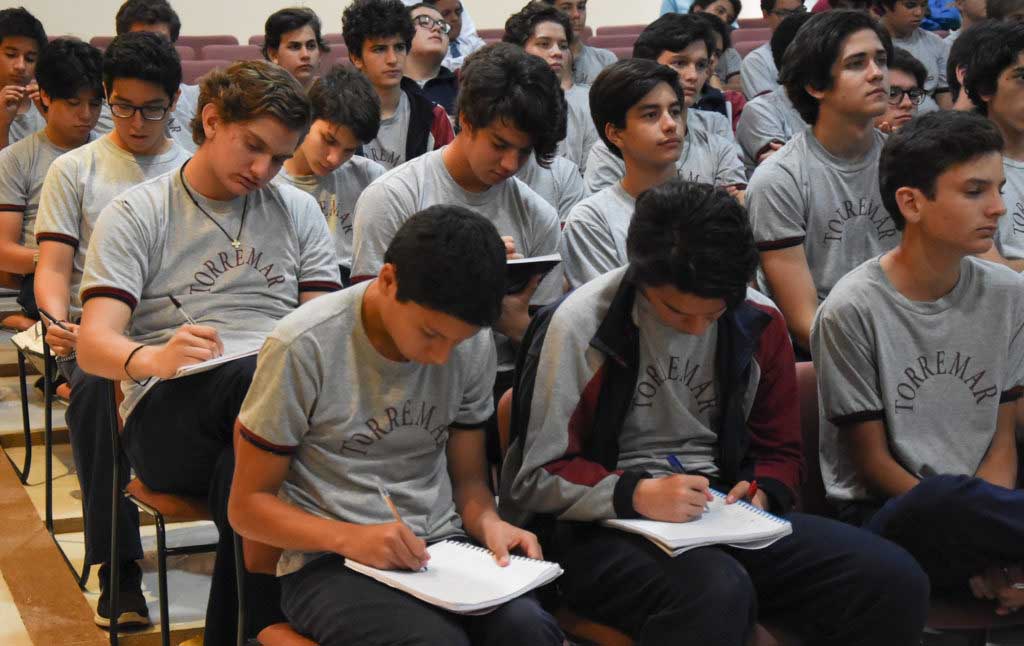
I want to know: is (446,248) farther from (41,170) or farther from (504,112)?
(41,170)

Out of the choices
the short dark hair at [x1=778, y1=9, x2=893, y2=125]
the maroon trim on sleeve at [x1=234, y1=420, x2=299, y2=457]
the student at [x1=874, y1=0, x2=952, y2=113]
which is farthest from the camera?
the student at [x1=874, y1=0, x2=952, y2=113]

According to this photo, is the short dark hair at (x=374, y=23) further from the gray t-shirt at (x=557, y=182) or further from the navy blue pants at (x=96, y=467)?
the navy blue pants at (x=96, y=467)

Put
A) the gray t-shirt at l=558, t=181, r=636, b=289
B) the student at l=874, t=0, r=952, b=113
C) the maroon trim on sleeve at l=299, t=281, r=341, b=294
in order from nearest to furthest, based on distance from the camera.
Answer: the maroon trim on sleeve at l=299, t=281, r=341, b=294
the gray t-shirt at l=558, t=181, r=636, b=289
the student at l=874, t=0, r=952, b=113

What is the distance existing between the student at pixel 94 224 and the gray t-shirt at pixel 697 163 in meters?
1.12

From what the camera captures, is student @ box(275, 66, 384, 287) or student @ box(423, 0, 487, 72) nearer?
student @ box(275, 66, 384, 287)

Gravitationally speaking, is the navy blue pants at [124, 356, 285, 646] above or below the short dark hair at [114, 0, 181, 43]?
below

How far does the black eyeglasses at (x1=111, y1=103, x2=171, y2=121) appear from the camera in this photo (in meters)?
2.78

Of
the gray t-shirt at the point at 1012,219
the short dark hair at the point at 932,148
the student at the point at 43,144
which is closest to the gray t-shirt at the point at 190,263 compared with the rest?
the student at the point at 43,144

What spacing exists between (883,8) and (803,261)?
8.21ft

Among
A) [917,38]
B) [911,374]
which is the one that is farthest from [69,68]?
[917,38]

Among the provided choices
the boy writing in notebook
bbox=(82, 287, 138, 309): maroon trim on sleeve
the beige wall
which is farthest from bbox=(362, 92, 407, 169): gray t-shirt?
the beige wall

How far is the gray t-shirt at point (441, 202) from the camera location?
8.35 feet

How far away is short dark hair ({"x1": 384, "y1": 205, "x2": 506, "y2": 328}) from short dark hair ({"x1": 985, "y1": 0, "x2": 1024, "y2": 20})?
326cm

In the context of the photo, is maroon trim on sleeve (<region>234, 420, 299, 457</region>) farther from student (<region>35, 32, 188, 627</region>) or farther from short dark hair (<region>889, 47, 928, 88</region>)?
short dark hair (<region>889, 47, 928, 88</region>)
